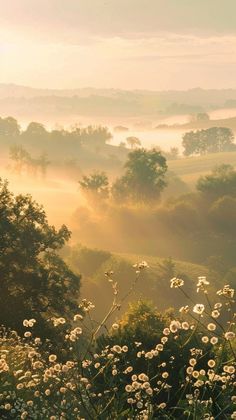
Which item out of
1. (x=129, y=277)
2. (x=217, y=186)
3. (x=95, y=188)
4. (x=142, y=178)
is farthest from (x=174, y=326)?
(x=95, y=188)

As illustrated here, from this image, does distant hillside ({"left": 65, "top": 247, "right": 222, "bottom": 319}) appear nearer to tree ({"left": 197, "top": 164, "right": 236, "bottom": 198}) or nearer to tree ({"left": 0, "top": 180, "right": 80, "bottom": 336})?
tree ({"left": 0, "top": 180, "right": 80, "bottom": 336})

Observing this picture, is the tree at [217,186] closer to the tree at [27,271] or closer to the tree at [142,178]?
the tree at [142,178]

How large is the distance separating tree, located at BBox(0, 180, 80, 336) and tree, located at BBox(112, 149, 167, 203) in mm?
100707

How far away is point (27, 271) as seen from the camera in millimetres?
40281

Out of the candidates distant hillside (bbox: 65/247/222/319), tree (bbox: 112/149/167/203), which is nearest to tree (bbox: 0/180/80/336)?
distant hillside (bbox: 65/247/222/319)

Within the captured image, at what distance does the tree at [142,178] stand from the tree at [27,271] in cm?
10071

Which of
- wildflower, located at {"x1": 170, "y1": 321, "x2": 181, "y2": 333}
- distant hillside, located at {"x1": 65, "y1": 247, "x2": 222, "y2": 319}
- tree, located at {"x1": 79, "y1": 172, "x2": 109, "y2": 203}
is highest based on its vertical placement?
wildflower, located at {"x1": 170, "y1": 321, "x2": 181, "y2": 333}

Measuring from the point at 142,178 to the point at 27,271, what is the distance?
103 meters

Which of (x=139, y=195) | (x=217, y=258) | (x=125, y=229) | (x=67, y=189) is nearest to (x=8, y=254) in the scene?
(x=217, y=258)

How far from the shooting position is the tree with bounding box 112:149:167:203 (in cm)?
14200

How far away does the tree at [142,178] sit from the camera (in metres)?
142

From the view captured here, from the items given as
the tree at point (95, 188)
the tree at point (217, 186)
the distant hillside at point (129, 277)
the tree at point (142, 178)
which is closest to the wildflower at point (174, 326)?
the distant hillside at point (129, 277)

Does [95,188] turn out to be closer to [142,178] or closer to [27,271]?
[142,178]

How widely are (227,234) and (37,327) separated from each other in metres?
92.0
